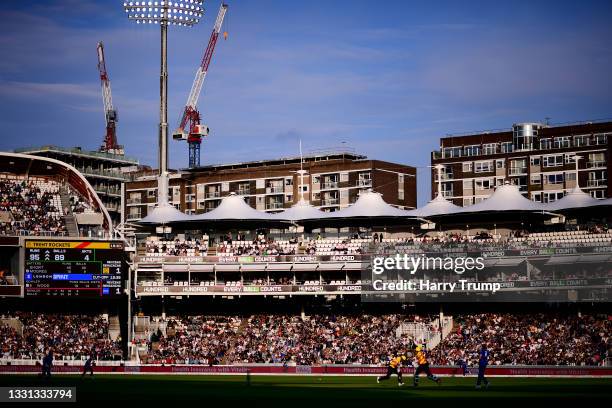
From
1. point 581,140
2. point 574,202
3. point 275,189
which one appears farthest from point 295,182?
point 574,202

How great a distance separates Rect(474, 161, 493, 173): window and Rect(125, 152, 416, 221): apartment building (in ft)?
30.9

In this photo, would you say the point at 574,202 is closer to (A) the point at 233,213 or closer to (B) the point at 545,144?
(A) the point at 233,213

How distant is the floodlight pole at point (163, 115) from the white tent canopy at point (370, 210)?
29657mm

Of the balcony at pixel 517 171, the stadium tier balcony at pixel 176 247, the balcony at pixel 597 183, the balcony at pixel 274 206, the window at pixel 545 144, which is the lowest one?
the stadium tier balcony at pixel 176 247

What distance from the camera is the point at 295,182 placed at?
464ft

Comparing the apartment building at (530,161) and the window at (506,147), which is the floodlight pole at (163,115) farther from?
the window at (506,147)

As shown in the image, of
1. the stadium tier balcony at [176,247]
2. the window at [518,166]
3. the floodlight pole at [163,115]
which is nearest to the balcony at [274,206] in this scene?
the floodlight pole at [163,115]

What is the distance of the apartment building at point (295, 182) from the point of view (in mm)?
137250

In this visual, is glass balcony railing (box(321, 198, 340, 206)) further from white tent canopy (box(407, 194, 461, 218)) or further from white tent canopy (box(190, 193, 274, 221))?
white tent canopy (box(407, 194, 461, 218))

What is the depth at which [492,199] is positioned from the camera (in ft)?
295

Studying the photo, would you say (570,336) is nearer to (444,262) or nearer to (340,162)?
(444,262)

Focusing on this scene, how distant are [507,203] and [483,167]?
51.8 m

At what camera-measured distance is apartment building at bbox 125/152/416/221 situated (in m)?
137

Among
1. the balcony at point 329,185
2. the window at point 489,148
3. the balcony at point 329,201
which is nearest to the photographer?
the window at point 489,148
